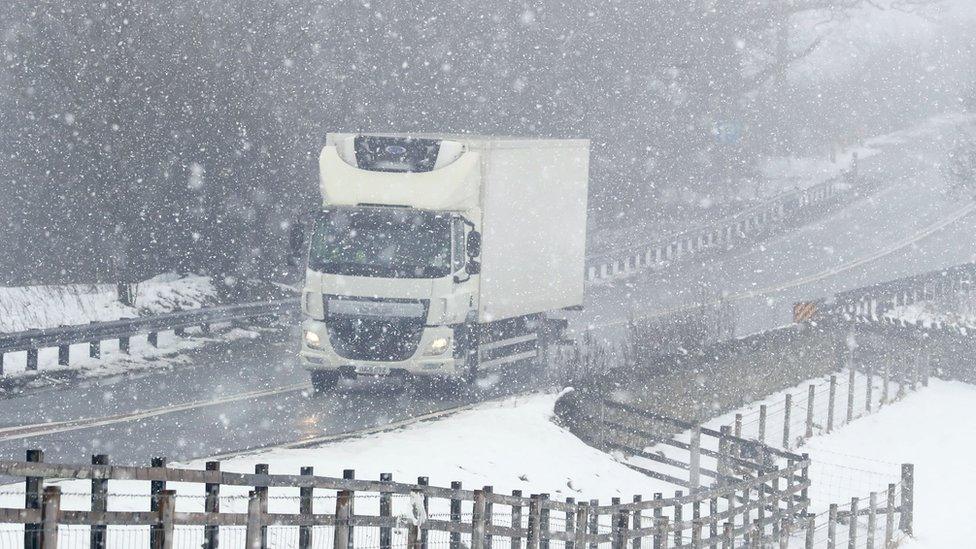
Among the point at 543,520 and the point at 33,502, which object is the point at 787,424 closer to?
the point at 543,520

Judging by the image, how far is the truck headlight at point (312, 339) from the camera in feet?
68.6

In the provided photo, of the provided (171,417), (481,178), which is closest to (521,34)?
(481,178)

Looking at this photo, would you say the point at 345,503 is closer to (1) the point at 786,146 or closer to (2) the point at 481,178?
(2) the point at 481,178

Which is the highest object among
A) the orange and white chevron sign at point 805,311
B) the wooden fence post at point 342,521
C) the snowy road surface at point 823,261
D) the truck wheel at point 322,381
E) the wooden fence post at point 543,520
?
the wooden fence post at point 342,521

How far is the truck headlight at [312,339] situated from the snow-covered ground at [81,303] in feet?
22.0

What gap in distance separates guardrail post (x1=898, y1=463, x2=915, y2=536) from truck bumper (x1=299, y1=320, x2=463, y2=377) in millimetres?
6767

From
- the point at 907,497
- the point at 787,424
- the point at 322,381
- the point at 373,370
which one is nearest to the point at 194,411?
the point at 322,381

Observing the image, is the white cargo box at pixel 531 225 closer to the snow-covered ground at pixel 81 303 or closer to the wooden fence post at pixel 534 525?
the snow-covered ground at pixel 81 303

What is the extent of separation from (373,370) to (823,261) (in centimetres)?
2649

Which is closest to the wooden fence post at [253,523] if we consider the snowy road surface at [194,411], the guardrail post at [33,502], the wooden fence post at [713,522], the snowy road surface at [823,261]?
the guardrail post at [33,502]

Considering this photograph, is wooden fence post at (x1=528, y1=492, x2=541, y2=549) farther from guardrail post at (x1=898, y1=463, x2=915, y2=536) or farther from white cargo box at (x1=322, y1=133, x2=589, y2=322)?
white cargo box at (x1=322, y1=133, x2=589, y2=322)

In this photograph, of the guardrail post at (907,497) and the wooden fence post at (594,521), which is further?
the guardrail post at (907,497)

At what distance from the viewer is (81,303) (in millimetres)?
27531

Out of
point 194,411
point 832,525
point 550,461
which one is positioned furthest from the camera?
point 194,411
